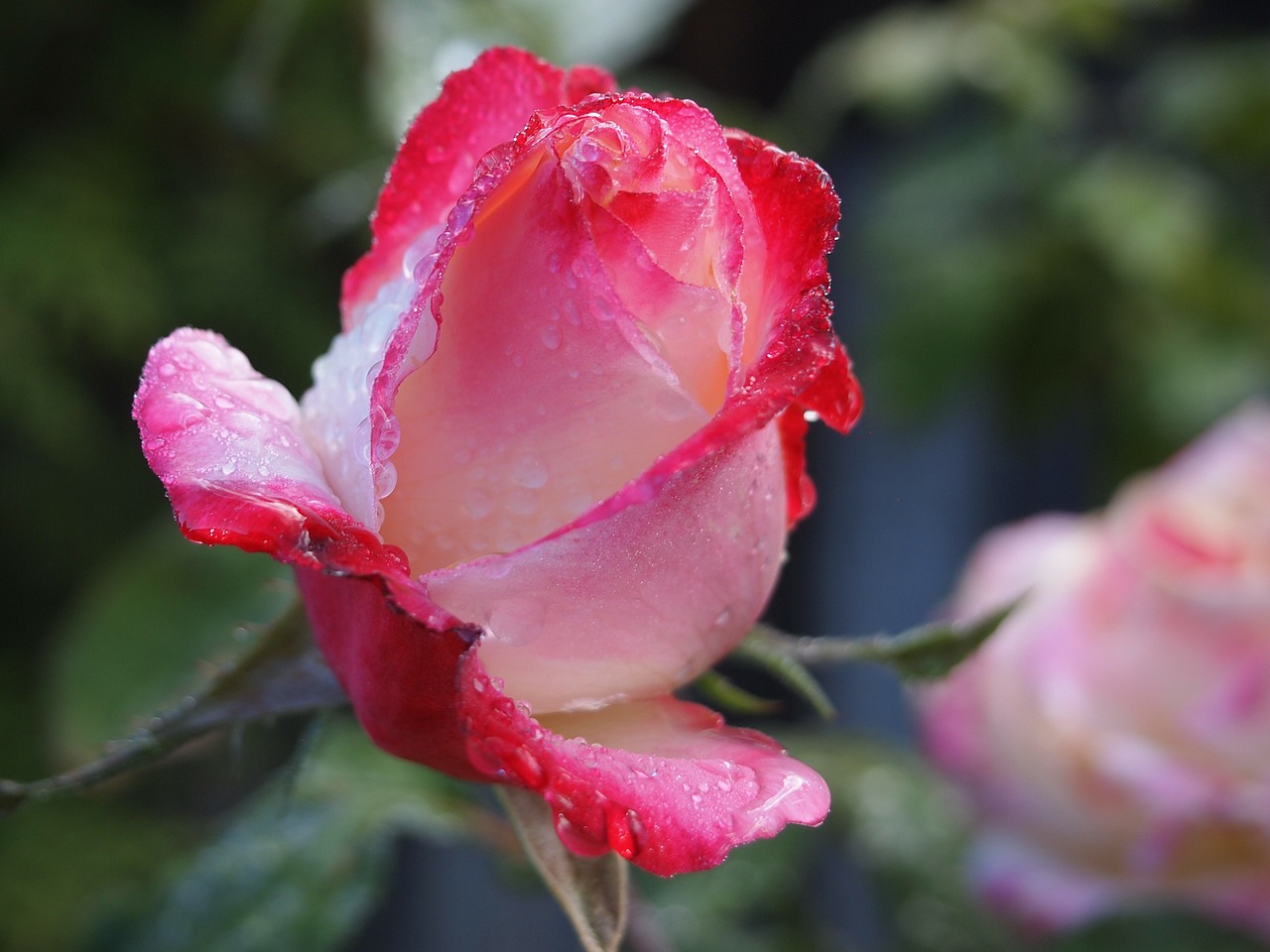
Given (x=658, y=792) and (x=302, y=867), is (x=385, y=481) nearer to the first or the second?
(x=658, y=792)

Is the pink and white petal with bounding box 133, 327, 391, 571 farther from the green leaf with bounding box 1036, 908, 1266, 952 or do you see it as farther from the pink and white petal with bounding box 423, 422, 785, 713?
the green leaf with bounding box 1036, 908, 1266, 952

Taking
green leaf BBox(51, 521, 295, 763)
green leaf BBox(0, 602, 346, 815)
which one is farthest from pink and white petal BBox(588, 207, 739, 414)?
green leaf BBox(51, 521, 295, 763)

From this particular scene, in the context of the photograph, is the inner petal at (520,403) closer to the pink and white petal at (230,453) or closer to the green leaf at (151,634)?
the pink and white petal at (230,453)

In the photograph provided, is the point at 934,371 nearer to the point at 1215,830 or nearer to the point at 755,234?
the point at 1215,830

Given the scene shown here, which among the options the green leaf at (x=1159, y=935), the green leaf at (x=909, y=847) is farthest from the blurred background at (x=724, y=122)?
the green leaf at (x=1159, y=935)

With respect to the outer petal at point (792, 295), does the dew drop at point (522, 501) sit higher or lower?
lower

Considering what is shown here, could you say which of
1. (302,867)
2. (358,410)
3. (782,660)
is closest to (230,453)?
(358,410)
